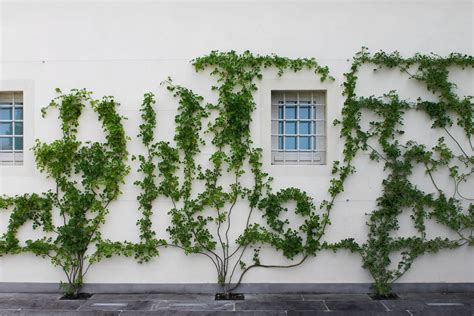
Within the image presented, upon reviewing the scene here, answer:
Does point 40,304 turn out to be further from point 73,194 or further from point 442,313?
point 442,313

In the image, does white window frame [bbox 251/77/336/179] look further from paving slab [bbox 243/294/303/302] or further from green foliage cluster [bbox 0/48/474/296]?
paving slab [bbox 243/294/303/302]

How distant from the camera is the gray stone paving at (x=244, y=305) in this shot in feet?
15.2

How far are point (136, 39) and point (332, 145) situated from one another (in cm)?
331

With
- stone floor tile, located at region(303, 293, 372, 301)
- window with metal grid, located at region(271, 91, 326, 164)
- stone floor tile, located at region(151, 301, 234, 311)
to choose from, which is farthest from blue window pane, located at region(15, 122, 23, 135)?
stone floor tile, located at region(303, 293, 372, 301)

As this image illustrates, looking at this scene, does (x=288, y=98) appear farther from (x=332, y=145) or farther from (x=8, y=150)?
(x=8, y=150)

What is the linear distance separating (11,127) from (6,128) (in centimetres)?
8

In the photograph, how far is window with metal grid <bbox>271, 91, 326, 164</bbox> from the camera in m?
5.57

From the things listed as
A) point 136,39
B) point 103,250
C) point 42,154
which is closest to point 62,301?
point 103,250

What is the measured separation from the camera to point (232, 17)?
17.9 feet

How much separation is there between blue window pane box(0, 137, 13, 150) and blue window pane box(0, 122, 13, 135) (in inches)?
3.6

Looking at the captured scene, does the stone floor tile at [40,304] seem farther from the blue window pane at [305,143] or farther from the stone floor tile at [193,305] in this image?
the blue window pane at [305,143]

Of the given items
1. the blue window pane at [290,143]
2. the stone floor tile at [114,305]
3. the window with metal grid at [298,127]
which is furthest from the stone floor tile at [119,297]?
the blue window pane at [290,143]

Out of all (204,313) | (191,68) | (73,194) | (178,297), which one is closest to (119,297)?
(178,297)

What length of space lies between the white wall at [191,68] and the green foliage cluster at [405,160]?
146 millimetres
